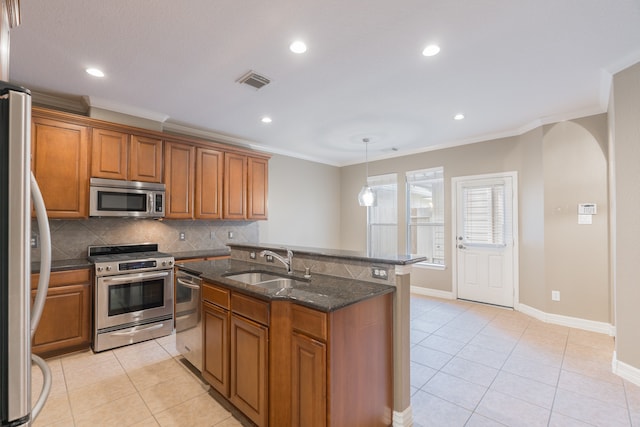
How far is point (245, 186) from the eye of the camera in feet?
15.2

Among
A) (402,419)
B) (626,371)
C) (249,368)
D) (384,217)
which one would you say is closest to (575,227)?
(626,371)

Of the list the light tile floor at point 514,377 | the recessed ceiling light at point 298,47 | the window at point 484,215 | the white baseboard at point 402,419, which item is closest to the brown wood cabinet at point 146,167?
the recessed ceiling light at point 298,47

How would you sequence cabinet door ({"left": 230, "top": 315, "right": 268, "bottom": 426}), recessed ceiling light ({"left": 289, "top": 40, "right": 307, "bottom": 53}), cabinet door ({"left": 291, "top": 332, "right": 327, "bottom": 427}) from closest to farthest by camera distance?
1. cabinet door ({"left": 291, "top": 332, "right": 327, "bottom": 427})
2. cabinet door ({"left": 230, "top": 315, "right": 268, "bottom": 426})
3. recessed ceiling light ({"left": 289, "top": 40, "right": 307, "bottom": 53})

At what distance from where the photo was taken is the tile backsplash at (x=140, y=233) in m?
3.33

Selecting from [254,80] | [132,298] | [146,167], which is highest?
[254,80]

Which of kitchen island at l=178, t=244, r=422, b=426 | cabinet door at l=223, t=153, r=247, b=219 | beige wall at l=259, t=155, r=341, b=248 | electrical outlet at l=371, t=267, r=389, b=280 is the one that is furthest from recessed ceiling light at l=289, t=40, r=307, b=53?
beige wall at l=259, t=155, r=341, b=248

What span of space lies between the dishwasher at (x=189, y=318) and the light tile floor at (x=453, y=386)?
0.60ft

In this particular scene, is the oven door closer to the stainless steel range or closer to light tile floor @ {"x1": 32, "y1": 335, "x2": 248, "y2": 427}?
the stainless steel range

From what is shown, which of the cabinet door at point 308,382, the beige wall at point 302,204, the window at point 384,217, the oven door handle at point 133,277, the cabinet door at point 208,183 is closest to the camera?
the cabinet door at point 308,382

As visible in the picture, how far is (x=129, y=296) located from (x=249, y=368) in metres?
2.10

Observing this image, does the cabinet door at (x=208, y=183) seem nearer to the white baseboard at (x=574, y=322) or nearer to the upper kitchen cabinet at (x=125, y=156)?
the upper kitchen cabinet at (x=125, y=156)

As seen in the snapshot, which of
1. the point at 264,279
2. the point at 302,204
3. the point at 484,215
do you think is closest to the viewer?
the point at 264,279

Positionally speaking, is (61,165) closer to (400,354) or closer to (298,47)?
(298,47)

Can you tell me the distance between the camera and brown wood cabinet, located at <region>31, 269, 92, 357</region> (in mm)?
2789
